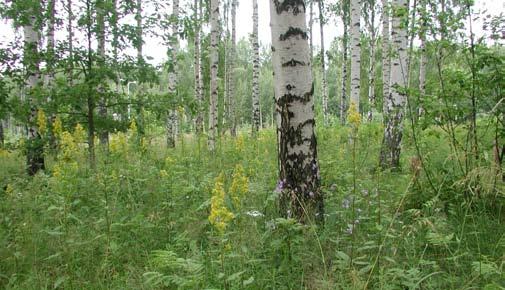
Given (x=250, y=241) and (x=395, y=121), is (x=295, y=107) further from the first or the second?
(x=395, y=121)

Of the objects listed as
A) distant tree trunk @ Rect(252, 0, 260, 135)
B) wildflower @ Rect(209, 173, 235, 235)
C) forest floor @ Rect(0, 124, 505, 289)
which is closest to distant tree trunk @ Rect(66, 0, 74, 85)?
forest floor @ Rect(0, 124, 505, 289)

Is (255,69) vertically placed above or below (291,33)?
above

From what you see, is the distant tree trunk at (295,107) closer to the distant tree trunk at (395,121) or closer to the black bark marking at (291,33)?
the black bark marking at (291,33)

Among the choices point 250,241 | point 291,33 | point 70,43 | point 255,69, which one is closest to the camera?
point 250,241

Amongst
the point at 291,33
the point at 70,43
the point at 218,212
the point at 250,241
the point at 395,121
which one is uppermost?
the point at 70,43

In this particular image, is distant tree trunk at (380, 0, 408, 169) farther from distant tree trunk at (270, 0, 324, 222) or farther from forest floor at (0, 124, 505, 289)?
distant tree trunk at (270, 0, 324, 222)

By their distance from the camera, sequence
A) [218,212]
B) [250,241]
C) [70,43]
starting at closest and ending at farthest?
[218,212], [250,241], [70,43]

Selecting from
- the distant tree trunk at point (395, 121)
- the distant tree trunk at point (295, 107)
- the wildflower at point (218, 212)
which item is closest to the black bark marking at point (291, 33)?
the distant tree trunk at point (295, 107)

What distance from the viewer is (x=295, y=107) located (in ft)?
10.8

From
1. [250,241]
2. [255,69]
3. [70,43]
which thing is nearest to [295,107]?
[250,241]

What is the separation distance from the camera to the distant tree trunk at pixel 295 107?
3.28 meters

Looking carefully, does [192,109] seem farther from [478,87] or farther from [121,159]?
[478,87]

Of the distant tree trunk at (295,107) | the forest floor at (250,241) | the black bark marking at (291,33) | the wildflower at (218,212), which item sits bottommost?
the forest floor at (250,241)

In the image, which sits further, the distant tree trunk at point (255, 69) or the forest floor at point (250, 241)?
the distant tree trunk at point (255, 69)
